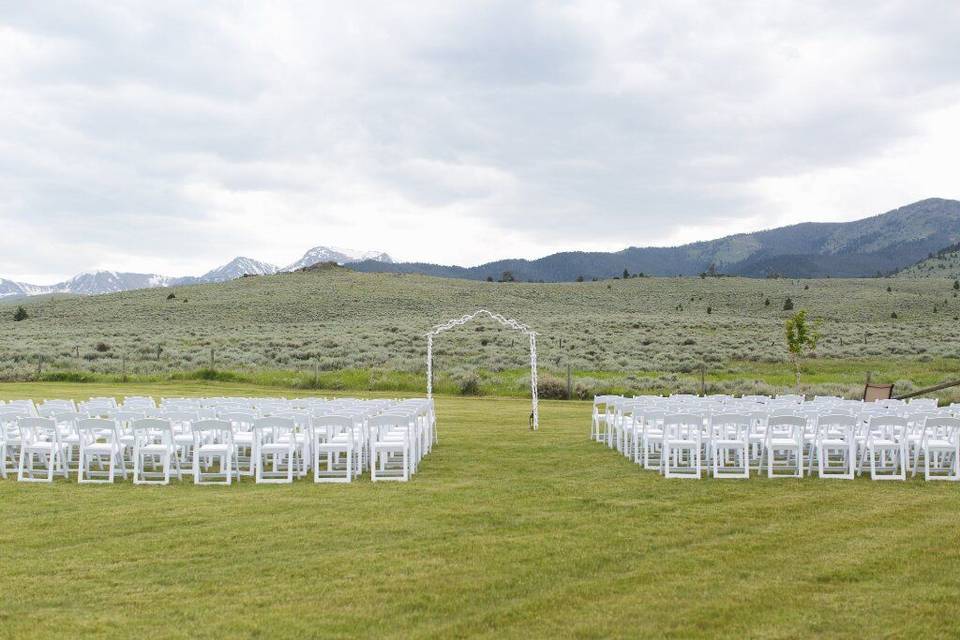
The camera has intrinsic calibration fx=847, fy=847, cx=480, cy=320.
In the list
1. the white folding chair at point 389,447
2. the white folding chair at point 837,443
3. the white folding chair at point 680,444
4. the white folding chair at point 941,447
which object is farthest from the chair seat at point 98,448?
the white folding chair at point 941,447

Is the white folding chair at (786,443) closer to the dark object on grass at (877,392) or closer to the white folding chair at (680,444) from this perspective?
the white folding chair at (680,444)

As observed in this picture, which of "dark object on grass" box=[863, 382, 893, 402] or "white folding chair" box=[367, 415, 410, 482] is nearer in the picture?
"white folding chair" box=[367, 415, 410, 482]

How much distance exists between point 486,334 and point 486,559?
138 ft

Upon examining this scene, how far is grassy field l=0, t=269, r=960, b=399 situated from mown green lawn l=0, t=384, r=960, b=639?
18.0 metres

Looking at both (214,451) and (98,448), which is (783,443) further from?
(98,448)

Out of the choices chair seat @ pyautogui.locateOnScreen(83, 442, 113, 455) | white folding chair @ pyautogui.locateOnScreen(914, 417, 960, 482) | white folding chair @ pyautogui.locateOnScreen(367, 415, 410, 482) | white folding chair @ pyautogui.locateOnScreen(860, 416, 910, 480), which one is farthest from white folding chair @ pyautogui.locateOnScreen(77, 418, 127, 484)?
white folding chair @ pyautogui.locateOnScreen(914, 417, 960, 482)

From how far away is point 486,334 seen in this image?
162 feet

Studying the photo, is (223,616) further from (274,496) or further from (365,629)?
(274,496)

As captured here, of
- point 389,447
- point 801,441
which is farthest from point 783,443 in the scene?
point 389,447

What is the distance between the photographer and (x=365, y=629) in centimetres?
570

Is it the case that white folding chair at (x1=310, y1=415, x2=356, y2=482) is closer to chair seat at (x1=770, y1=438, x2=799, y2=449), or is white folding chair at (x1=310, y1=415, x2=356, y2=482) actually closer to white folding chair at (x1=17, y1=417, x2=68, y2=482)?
white folding chair at (x1=17, y1=417, x2=68, y2=482)

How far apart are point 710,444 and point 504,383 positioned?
18.3m

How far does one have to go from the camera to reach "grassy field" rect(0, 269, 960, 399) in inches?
1294

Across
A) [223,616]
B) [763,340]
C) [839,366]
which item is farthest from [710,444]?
[763,340]
